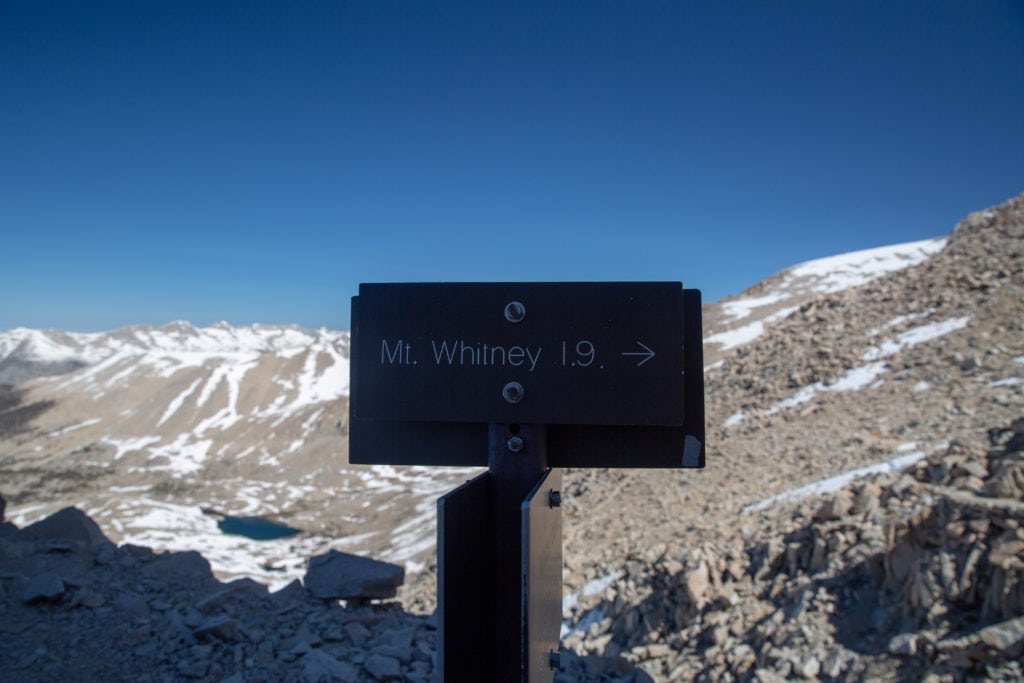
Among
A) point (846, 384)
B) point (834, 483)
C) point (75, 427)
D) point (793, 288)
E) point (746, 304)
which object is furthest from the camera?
point (75, 427)

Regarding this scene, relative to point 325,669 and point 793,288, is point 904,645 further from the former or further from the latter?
point 793,288

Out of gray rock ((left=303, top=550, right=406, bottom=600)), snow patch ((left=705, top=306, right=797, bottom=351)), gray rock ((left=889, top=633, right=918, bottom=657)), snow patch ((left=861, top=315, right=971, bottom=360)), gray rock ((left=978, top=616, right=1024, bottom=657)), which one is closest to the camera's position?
gray rock ((left=978, top=616, right=1024, bottom=657))

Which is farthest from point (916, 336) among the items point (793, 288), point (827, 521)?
point (793, 288)

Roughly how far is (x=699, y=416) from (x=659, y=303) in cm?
56

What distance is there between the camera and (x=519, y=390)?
2686mm

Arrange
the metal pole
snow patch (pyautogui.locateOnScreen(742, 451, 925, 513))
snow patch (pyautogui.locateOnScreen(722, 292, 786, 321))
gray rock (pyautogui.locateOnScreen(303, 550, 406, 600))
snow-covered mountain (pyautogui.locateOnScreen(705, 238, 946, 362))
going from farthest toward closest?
snow patch (pyautogui.locateOnScreen(722, 292, 786, 321))
snow-covered mountain (pyautogui.locateOnScreen(705, 238, 946, 362))
snow patch (pyautogui.locateOnScreen(742, 451, 925, 513))
gray rock (pyautogui.locateOnScreen(303, 550, 406, 600))
the metal pole

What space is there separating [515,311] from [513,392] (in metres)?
0.35

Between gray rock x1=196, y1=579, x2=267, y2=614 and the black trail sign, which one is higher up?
the black trail sign

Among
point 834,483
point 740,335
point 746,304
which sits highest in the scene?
point 746,304

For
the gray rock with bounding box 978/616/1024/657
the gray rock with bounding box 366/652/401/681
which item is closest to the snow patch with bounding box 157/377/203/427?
the gray rock with bounding box 366/652/401/681

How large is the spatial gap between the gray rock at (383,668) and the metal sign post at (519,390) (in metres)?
3.13

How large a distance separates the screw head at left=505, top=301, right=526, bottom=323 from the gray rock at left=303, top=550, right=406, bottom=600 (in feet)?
18.9

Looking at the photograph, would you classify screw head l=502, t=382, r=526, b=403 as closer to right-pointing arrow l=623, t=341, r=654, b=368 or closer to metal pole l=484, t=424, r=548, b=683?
metal pole l=484, t=424, r=548, b=683

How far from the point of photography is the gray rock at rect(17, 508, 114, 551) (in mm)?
8797
